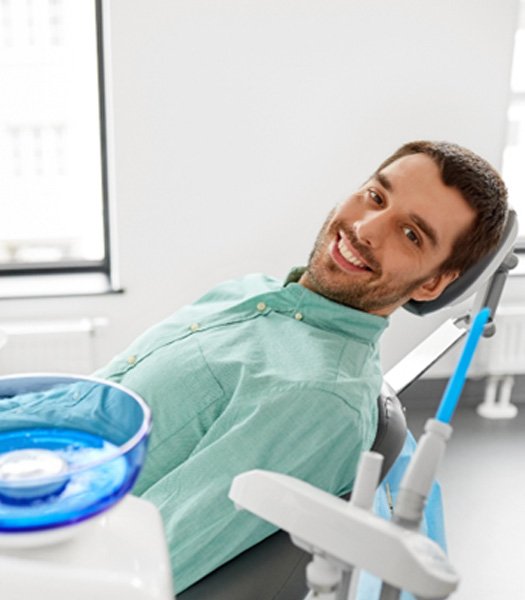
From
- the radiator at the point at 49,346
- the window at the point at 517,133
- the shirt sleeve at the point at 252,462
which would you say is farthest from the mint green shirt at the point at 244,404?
the window at the point at 517,133

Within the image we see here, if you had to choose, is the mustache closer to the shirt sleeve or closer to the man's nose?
the man's nose

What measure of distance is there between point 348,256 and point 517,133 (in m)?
2.15

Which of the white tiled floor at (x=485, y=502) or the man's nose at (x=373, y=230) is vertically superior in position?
the man's nose at (x=373, y=230)

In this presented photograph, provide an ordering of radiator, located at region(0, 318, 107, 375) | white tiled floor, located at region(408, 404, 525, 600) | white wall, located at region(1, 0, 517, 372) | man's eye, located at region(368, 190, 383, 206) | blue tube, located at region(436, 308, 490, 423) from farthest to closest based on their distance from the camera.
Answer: radiator, located at region(0, 318, 107, 375) → white wall, located at region(1, 0, 517, 372) → white tiled floor, located at region(408, 404, 525, 600) → man's eye, located at region(368, 190, 383, 206) → blue tube, located at region(436, 308, 490, 423)

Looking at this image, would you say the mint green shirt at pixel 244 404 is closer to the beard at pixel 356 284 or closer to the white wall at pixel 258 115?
the beard at pixel 356 284

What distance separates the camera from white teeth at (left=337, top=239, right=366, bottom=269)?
151cm

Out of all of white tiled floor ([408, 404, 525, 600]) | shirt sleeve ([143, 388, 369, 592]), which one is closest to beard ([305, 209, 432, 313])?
shirt sleeve ([143, 388, 369, 592])

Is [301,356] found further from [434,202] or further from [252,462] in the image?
[434,202]

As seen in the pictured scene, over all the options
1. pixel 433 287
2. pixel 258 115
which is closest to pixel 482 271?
pixel 433 287

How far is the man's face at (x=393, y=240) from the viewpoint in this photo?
4.84 ft

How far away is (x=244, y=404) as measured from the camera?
1306 mm

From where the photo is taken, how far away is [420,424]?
3.14 m

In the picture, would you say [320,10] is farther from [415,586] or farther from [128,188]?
[415,586]

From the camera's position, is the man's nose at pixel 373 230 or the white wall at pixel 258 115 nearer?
the man's nose at pixel 373 230
